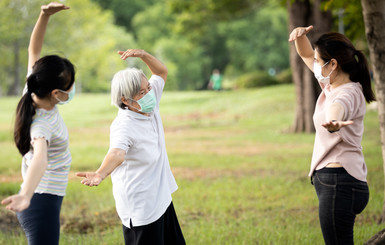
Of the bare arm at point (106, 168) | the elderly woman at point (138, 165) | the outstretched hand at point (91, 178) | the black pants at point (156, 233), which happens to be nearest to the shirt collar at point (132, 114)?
the elderly woman at point (138, 165)

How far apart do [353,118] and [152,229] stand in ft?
5.25

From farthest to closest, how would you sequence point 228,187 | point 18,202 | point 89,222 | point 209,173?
point 209,173, point 228,187, point 89,222, point 18,202

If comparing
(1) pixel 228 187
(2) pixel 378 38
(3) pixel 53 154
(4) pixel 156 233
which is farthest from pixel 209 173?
(3) pixel 53 154

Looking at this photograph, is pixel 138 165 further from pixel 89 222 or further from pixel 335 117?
pixel 89 222

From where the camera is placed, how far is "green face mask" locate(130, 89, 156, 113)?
3.72m

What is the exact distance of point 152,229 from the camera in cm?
372

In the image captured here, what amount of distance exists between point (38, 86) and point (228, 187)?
603 cm

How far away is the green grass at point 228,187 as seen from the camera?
6066 millimetres

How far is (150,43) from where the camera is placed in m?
64.4

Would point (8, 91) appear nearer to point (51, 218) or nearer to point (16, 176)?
point (16, 176)

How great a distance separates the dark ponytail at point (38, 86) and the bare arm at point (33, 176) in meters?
0.12

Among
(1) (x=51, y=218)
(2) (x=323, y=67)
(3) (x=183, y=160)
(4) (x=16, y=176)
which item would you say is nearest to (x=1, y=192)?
(4) (x=16, y=176)

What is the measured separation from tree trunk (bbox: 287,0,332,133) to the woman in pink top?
11.7 metres

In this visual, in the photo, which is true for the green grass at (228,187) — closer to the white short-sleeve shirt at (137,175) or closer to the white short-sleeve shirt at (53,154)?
the white short-sleeve shirt at (137,175)
